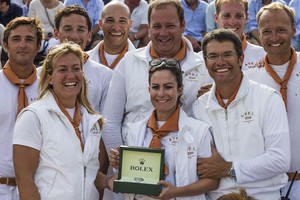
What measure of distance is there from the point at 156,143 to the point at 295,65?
1522mm

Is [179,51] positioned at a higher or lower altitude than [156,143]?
higher

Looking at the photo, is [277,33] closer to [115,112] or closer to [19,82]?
[115,112]

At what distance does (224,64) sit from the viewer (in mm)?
4918

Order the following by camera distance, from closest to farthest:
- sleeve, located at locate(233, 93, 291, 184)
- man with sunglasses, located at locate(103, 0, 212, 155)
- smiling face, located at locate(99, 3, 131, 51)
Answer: sleeve, located at locate(233, 93, 291, 184), man with sunglasses, located at locate(103, 0, 212, 155), smiling face, located at locate(99, 3, 131, 51)

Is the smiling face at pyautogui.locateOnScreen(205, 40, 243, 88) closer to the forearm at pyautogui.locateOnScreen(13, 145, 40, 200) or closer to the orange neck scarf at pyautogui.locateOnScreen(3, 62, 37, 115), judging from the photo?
the forearm at pyautogui.locateOnScreen(13, 145, 40, 200)

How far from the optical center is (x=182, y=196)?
4.73 metres

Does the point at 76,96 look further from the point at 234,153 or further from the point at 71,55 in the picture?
the point at 234,153

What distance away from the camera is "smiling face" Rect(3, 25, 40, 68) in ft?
18.7

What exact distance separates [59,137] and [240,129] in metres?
1.37

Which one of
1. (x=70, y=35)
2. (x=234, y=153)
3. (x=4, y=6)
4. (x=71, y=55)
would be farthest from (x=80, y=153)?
(x=4, y=6)

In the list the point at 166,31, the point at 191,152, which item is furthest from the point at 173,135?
the point at 166,31

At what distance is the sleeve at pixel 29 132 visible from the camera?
15.2ft

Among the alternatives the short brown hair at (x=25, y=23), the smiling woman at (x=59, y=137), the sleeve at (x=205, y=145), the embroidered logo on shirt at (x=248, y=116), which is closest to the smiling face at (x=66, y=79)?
the smiling woman at (x=59, y=137)

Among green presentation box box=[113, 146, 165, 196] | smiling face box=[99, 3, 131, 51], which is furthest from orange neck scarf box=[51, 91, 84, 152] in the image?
smiling face box=[99, 3, 131, 51]
